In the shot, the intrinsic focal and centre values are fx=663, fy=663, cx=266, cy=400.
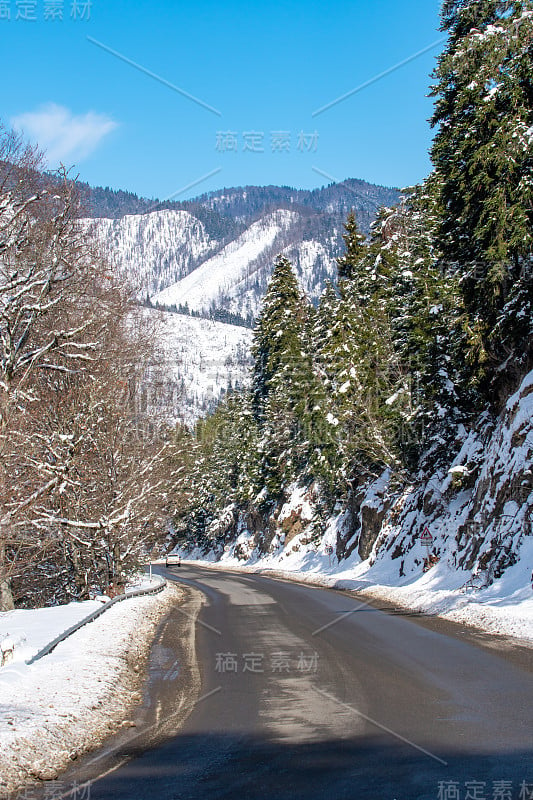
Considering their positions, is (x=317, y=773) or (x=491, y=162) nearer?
(x=317, y=773)

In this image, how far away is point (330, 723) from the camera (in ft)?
22.4

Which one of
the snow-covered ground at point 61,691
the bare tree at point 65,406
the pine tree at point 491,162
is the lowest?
the snow-covered ground at point 61,691

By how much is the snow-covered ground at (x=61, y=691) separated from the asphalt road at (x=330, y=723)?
11.8 inches

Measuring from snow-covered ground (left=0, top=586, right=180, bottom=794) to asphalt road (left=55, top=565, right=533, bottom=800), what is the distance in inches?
11.8

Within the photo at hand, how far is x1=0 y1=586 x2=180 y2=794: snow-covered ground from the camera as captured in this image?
227 inches

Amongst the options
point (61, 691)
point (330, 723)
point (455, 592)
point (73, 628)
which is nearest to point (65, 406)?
point (73, 628)

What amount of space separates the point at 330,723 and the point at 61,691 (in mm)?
3222

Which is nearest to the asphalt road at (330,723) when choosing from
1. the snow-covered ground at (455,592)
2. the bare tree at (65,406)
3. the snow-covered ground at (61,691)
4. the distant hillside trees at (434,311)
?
the snow-covered ground at (61,691)

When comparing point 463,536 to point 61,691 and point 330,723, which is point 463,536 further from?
point 61,691

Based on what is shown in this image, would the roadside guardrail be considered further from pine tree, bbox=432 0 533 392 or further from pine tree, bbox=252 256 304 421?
pine tree, bbox=252 256 304 421

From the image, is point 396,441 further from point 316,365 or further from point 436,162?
point 436,162

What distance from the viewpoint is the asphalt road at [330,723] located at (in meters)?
5.09

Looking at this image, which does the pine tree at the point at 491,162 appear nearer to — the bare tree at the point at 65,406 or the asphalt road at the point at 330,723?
the asphalt road at the point at 330,723

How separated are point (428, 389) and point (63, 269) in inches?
615
